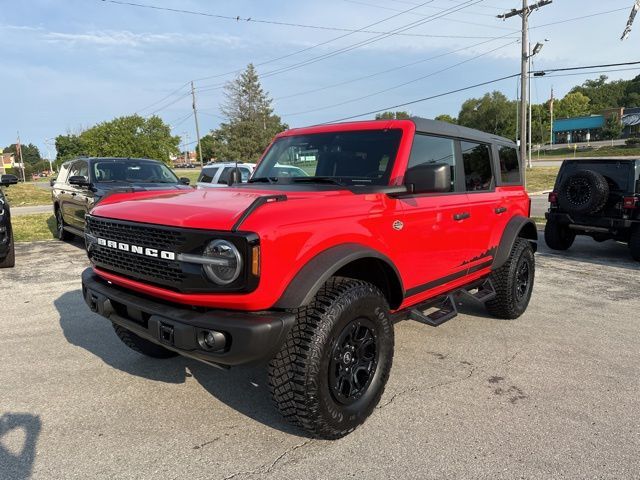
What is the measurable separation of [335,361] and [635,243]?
7.30m

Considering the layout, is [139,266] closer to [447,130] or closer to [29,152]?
[447,130]

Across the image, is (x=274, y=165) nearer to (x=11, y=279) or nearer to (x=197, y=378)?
(x=197, y=378)

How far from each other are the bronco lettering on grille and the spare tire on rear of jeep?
25.5 feet

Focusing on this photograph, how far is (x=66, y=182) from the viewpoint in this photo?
31.1 ft

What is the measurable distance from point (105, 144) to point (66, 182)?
43622mm

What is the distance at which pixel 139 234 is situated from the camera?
2730 millimetres

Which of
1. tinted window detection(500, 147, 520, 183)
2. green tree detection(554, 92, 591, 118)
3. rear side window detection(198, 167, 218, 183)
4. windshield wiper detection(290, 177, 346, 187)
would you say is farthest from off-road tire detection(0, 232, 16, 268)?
green tree detection(554, 92, 591, 118)

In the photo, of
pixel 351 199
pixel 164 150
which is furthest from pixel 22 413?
pixel 164 150

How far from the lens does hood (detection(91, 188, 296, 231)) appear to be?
244 centimetres

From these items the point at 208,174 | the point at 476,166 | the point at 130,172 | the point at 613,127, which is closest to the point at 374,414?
the point at 476,166

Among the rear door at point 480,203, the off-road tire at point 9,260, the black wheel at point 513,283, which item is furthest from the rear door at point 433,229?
the off-road tire at point 9,260

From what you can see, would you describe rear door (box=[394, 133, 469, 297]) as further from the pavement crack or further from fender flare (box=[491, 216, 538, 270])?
the pavement crack

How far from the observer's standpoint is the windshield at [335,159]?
3438 mm

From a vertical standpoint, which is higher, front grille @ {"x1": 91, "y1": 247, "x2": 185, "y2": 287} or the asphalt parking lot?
front grille @ {"x1": 91, "y1": 247, "x2": 185, "y2": 287}
